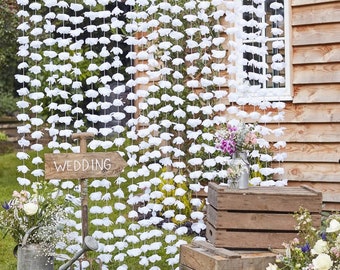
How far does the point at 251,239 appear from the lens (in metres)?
4.78

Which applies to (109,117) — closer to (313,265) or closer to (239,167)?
(239,167)

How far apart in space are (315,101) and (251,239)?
285 cm

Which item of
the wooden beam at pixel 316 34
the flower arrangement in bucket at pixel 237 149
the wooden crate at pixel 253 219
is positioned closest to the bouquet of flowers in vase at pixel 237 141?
the flower arrangement in bucket at pixel 237 149

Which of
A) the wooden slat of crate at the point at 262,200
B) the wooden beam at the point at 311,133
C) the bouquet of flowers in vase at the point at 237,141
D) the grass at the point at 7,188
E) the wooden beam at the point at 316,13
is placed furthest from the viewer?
the wooden beam at the point at 311,133

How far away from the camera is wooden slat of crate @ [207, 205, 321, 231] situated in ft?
15.6

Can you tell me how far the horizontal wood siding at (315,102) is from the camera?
7.15 meters

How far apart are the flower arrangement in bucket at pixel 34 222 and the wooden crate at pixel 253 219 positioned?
106 cm

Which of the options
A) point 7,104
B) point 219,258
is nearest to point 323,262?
point 219,258

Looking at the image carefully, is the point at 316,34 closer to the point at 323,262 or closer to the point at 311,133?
the point at 311,133

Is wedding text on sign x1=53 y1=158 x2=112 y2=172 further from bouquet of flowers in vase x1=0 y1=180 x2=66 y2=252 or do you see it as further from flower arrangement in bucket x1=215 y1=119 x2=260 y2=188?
flower arrangement in bucket x1=215 y1=119 x2=260 y2=188

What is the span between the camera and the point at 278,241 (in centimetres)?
477

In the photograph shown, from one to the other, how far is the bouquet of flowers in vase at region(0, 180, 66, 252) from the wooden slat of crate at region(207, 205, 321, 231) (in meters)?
1.05

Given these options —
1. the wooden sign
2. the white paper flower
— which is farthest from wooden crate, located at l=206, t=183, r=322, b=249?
the white paper flower

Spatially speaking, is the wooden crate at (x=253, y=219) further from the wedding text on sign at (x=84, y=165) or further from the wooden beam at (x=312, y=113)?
the wooden beam at (x=312, y=113)
